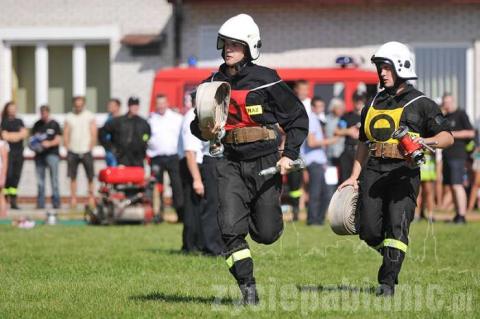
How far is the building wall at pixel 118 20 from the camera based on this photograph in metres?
25.8

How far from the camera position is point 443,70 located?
25.4 meters

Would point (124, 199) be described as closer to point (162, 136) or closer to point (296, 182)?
point (162, 136)

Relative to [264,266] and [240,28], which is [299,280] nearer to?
[264,266]

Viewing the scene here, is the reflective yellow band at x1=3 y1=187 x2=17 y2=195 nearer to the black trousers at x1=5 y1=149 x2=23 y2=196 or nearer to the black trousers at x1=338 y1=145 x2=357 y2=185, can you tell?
the black trousers at x1=5 y1=149 x2=23 y2=196

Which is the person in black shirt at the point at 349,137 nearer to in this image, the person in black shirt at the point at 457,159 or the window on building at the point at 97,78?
the person in black shirt at the point at 457,159

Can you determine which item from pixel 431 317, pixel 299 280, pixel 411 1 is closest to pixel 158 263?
pixel 299 280

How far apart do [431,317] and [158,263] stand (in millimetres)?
4758

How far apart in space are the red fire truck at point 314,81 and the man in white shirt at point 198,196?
8.29m

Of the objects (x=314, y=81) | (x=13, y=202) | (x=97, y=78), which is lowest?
(x=13, y=202)

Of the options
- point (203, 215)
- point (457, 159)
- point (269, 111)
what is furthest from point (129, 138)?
point (269, 111)

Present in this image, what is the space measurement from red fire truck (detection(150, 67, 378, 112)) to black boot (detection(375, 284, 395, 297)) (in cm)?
1270

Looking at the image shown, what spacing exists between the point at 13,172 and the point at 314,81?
5969 millimetres

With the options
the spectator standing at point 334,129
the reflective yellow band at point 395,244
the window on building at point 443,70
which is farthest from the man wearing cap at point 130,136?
the reflective yellow band at point 395,244

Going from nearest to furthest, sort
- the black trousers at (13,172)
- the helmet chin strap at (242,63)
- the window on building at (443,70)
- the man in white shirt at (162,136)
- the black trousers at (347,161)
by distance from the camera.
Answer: the helmet chin strap at (242,63)
the black trousers at (347,161)
the man in white shirt at (162,136)
the black trousers at (13,172)
the window on building at (443,70)
